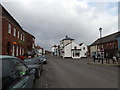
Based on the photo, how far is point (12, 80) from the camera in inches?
127

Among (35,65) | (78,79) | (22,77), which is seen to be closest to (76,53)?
(35,65)

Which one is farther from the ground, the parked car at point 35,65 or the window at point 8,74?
the window at point 8,74

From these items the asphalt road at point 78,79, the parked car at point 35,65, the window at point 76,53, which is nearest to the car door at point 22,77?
the asphalt road at point 78,79

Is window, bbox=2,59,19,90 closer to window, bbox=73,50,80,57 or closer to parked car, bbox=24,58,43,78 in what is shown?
parked car, bbox=24,58,43,78

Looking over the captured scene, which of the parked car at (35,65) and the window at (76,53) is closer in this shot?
the parked car at (35,65)

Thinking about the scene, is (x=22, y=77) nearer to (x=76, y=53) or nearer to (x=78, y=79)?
(x=78, y=79)

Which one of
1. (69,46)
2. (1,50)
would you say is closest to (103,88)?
(1,50)

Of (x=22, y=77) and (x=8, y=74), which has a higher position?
(x=8, y=74)

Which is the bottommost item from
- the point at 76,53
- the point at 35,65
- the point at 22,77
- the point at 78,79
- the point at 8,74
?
the point at 78,79

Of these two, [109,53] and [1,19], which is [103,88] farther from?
[109,53]

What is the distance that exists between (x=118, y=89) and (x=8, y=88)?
221 inches

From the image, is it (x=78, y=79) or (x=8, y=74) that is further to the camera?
(x=78, y=79)

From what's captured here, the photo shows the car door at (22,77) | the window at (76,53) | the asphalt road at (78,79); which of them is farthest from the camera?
the window at (76,53)

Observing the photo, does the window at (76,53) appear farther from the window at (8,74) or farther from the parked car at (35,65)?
the window at (8,74)
